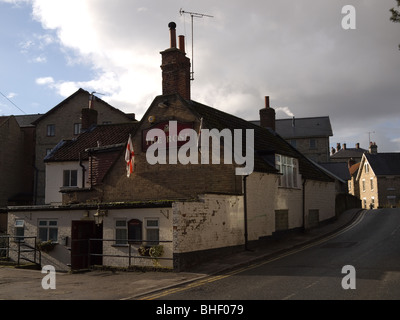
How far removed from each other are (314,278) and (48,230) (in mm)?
14558

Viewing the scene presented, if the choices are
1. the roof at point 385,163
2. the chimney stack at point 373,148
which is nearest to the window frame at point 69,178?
the roof at point 385,163

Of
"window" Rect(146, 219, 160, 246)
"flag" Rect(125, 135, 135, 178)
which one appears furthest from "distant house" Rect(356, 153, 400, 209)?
"window" Rect(146, 219, 160, 246)

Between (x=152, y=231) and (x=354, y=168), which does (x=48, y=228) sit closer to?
(x=152, y=231)

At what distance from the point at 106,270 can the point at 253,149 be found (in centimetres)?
1103

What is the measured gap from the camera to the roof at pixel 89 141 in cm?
3136

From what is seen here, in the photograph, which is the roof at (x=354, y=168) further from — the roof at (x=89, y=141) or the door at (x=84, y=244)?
the door at (x=84, y=244)

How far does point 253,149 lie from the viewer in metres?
23.5

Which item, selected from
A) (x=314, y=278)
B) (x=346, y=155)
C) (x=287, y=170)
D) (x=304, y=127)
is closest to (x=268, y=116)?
(x=287, y=170)

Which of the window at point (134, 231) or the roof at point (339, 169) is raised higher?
the roof at point (339, 169)

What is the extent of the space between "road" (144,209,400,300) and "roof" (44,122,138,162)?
58.4ft

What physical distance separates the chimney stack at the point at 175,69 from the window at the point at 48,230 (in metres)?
9.33

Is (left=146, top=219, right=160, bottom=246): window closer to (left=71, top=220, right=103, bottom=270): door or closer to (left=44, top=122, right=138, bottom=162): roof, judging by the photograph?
(left=71, top=220, right=103, bottom=270): door
